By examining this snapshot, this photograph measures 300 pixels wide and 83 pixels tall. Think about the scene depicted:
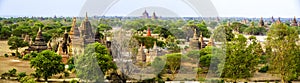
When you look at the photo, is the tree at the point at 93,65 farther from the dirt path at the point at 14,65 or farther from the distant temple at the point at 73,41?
the dirt path at the point at 14,65

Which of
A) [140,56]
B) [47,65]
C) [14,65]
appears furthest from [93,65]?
[14,65]

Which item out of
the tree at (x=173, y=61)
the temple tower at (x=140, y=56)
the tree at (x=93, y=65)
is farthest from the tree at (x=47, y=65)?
the temple tower at (x=140, y=56)

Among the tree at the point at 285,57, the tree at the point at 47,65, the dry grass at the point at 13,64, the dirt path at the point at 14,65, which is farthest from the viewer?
the dry grass at the point at 13,64

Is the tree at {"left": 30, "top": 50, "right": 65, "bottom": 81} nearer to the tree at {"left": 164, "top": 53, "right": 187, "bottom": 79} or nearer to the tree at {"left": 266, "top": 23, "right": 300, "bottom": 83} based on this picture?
the tree at {"left": 164, "top": 53, "right": 187, "bottom": 79}

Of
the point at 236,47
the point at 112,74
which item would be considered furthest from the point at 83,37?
the point at 236,47

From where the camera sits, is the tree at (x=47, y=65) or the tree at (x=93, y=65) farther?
the tree at (x=47, y=65)

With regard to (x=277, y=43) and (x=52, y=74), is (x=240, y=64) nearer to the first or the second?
(x=277, y=43)

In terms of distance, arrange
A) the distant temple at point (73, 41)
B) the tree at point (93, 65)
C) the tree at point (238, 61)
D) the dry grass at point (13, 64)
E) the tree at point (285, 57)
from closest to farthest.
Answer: the tree at point (93, 65) < the tree at point (285, 57) < the tree at point (238, 61) < the dry grass at point (13, 64) < the distant temple at point (73, 41)

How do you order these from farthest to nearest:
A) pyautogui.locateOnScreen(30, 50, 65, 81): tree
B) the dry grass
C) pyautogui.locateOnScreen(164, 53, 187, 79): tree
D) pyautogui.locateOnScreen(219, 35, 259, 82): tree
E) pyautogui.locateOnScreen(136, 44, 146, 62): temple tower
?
pyautogui.locateOnScreen(136, 44, 146, 62): temple tower → the dry grass → pyautogui.locateOnScreen(164, 53, 187, 79): tree → pyautogui.locateOnScreen(30, 50, 65, 81): tree → pyautogui.locateOnScreen(219, 35, 259, 82): tree

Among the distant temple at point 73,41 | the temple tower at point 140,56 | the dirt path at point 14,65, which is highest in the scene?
the distant temple at point 73,41

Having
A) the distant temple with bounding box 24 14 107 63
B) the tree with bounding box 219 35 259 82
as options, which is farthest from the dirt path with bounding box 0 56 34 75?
the tree with bounding box 219 35 259 82

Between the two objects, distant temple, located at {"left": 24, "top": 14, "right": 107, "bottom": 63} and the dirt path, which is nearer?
the dirt path

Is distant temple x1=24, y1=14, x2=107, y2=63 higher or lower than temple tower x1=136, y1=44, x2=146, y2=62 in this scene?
higher

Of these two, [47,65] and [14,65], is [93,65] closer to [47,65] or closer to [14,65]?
[47,65]
